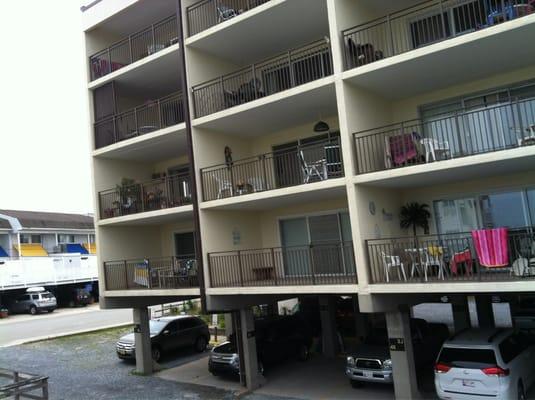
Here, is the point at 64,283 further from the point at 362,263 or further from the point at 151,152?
the point at 362,263

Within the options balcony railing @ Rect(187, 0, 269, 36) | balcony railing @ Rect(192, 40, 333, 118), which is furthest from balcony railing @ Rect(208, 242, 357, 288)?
balcony railing @ Rect(187, 0, 269, 36)

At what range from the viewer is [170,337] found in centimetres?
2112

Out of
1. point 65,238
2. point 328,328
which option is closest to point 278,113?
point 328,328

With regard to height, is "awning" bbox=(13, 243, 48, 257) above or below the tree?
above

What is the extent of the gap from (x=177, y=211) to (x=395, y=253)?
7.08 meters

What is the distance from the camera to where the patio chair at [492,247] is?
9.68 meters

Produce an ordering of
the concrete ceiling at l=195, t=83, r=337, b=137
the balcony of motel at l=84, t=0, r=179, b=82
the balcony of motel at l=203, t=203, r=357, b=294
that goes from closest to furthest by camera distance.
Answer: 1. the concrete ceiling at l=195, t=83, r=337, b=137
2. the balcony of motel at l=203, t=203, r=357, b=294
3. the balcony of motel at l=84, t=0, r=179, b=82

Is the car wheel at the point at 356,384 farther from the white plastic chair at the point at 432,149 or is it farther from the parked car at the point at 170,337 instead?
the parked car at the point at 170,337

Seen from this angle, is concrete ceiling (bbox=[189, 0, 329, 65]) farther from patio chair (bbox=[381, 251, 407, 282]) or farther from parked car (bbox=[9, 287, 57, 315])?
parked car (bbox=[9, 287, 57, 315])

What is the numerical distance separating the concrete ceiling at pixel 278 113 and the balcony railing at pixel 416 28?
1.33 metres

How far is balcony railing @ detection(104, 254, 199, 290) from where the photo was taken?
15.8 metres

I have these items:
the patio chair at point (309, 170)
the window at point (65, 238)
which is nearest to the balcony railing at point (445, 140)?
the patio chair at point (309, 170)

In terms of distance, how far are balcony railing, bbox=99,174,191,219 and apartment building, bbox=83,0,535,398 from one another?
81mm

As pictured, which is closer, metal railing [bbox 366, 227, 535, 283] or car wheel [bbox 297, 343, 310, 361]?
metal railing [bbox 366, 227, 535, 283]
